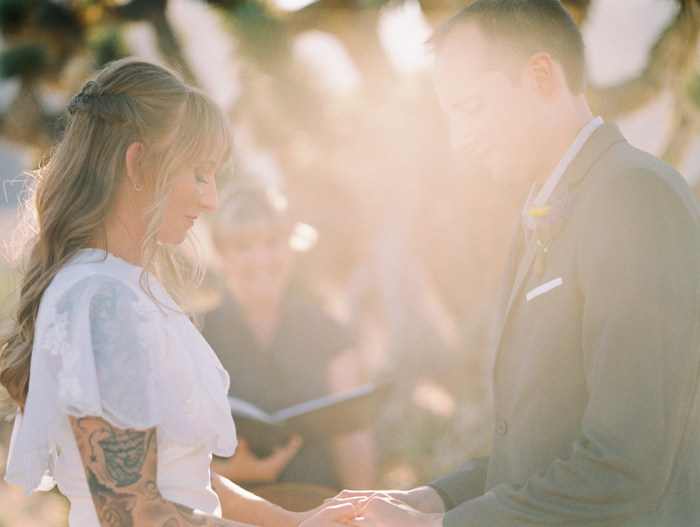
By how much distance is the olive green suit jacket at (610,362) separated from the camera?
124cm

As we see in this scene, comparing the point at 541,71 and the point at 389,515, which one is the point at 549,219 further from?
the point at 389,515

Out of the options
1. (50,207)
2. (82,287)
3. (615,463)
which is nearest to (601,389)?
(615,463)

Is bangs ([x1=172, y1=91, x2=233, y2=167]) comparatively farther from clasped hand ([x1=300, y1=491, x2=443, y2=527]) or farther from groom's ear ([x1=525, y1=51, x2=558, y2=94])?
clasped hand ([x1=300, y1=491, x2=443, y2=527])

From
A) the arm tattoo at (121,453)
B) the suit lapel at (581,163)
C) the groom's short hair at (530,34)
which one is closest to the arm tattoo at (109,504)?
the arm tattoo at (121,453)

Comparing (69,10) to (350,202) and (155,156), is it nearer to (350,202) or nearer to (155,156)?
(350,202)

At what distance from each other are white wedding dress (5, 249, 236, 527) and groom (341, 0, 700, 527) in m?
0.51

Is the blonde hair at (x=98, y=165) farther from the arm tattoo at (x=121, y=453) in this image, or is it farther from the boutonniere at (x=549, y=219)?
the boutonniere at (x=549, y=219)

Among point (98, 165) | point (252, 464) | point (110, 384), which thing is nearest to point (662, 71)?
point (252, 464)

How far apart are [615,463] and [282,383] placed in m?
1.88

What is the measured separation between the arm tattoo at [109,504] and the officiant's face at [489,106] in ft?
3.95

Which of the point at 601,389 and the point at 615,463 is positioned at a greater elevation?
the point at 601,389

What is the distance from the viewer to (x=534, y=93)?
5.14ft

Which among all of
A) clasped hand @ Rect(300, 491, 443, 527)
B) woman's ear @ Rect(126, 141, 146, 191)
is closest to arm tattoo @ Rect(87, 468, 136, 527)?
clasped hand @ Rect(300, 491, 443, 527)

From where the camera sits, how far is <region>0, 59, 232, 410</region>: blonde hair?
4.80ft
